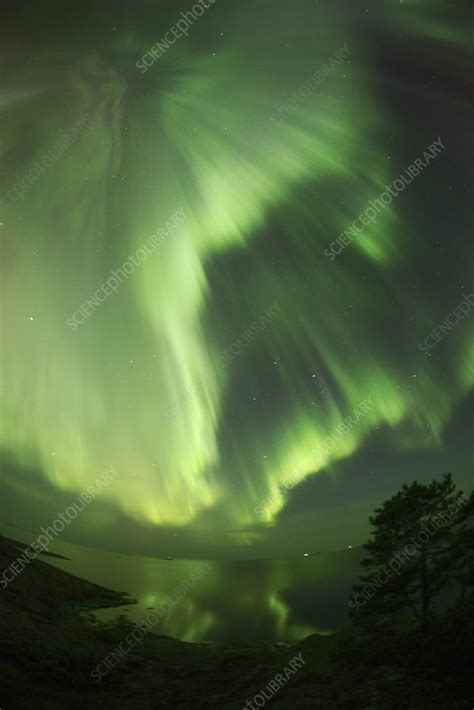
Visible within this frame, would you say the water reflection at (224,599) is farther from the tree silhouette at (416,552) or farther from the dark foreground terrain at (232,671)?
the tree silhouette at (416,552)

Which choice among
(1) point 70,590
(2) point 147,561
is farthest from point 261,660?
(2) point 147,561

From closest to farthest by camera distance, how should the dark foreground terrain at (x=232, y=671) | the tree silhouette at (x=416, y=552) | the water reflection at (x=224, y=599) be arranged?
the dark foreground terrain at (x=232, y=671), the tree silhouette at (x=416, y=552), the water reflection at (x=224, y=599)

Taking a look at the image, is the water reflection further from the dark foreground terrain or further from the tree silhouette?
the tree silhouette

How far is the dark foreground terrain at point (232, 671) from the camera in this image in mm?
7477

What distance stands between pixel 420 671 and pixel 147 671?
6170mm

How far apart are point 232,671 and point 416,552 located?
18.5 feet

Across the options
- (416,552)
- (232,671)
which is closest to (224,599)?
(232,671)

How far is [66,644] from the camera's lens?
10.7 meters

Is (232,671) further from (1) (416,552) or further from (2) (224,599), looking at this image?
(2) (224,599)

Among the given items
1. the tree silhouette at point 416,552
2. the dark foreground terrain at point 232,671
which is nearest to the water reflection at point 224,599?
the dark foreground terrain at point 232,671

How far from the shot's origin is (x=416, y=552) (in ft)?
38.2

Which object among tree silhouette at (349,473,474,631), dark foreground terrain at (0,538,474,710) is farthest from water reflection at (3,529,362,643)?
tree silhouette at (349,473,474,631)

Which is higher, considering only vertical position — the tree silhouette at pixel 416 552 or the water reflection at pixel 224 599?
the tree silhouette at pixel 416 552

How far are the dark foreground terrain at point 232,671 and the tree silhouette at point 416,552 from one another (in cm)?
85
